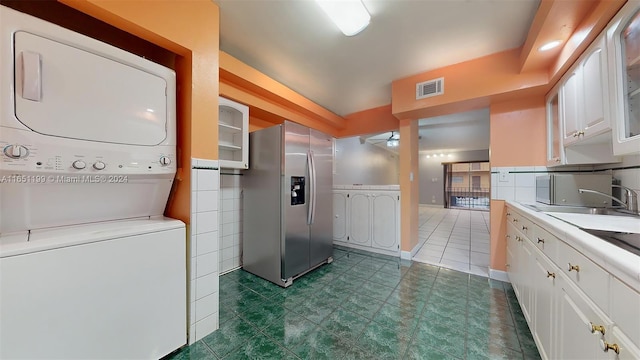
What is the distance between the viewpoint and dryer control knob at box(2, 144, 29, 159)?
886mm

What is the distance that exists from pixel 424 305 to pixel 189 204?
211 cm

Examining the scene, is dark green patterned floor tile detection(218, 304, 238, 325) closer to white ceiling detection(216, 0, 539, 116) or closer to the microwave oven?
white ceiling detection(216, 0, 539, 116)

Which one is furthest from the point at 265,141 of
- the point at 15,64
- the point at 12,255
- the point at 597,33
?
the point at 597,33

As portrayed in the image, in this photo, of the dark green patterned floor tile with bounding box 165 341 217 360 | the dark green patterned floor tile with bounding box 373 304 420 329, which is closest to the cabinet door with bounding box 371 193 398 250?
the dark green patterned floor tile with bounding box 373 304 420 329

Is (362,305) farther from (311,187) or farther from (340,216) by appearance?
(340,216)

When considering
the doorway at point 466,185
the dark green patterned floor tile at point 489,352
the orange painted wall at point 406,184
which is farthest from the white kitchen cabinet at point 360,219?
the doorway at point 466,185

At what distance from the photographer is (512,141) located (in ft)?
7.51

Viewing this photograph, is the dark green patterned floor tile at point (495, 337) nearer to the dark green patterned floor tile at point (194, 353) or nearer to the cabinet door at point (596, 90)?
the cabinet door at point (596, 90)

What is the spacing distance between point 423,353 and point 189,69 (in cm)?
248

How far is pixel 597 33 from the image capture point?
1.33 meters

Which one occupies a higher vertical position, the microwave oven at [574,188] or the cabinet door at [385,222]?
the microwave oven at [574,188]

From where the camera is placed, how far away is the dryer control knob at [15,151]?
2.91 ft

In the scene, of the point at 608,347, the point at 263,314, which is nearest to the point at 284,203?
the point at 263,314

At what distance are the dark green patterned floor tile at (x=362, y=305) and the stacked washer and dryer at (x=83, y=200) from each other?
1275 millimetres
